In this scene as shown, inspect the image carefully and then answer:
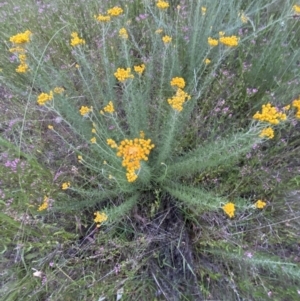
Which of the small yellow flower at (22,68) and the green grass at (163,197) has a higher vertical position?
the small yellow flower at (22,68)

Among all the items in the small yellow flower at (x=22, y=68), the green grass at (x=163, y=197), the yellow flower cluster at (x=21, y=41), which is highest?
the yellow flower cluster at (x=21, y=41)

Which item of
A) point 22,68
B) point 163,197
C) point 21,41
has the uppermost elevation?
point 21,41

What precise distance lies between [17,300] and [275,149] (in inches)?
67.4

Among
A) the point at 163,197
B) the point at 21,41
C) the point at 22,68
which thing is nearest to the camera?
the point at 21,41

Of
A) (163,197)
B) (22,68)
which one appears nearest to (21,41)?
(22,68)

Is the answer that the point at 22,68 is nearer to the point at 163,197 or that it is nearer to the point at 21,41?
the point at 21,41

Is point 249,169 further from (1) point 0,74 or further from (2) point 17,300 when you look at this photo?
(1) point 0,74

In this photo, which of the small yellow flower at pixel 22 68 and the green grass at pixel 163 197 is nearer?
the green grass at pixel 163 197

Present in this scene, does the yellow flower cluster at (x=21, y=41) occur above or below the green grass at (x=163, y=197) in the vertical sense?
above

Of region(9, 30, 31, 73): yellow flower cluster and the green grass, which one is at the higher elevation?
region(9, 30, 31, 73): yellow flower cluster

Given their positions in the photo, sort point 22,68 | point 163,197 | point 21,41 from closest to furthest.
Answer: point 21,41 < point 22,68 < point 163,197

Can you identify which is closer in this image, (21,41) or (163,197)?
(21,41)

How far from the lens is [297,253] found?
1.73 m

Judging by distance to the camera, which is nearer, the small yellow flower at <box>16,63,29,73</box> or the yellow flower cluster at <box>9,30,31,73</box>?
the yellow flower cluster at <box>9,30,31,73</box>
